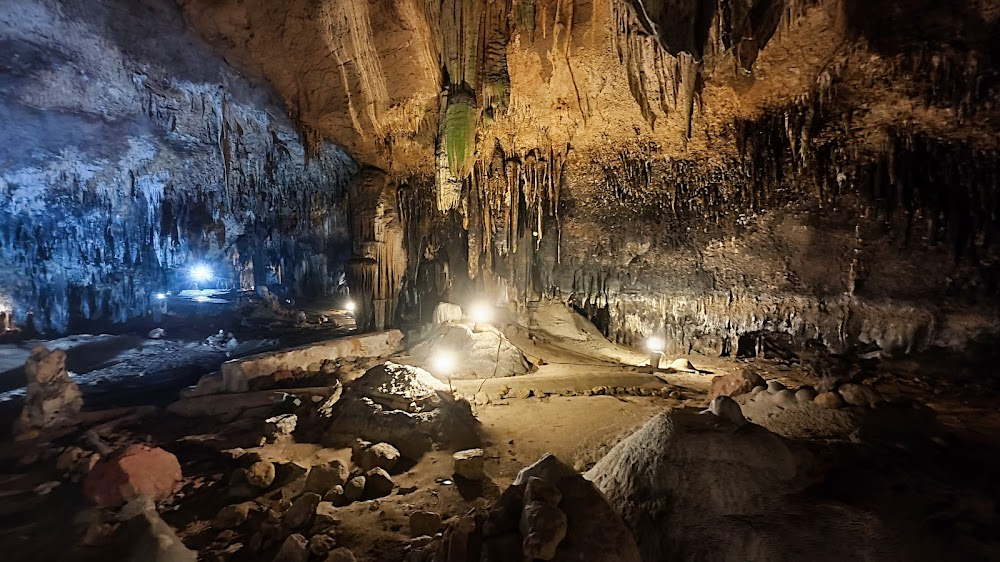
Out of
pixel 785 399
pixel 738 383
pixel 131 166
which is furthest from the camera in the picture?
pixel 131 166

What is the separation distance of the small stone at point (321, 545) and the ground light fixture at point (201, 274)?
137 feet

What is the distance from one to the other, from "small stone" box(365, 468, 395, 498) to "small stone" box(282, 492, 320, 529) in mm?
532

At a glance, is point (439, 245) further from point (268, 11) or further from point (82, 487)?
point (82, 487)

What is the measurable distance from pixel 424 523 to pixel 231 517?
1507 millimetres

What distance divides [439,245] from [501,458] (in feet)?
28.7

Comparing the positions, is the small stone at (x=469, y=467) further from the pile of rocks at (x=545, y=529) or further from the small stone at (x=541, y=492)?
the small stone at (x=541, y=492)

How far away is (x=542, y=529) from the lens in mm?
2148

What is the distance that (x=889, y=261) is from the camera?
25.9ft

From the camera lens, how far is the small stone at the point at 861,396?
186 inches

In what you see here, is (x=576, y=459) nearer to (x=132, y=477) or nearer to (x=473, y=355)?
(x=132, y=477)

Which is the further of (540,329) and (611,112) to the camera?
(540,329)

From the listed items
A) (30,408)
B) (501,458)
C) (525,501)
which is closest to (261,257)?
(30,408)

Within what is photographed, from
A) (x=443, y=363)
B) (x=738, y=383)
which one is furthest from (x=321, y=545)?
(x=443, y=363)

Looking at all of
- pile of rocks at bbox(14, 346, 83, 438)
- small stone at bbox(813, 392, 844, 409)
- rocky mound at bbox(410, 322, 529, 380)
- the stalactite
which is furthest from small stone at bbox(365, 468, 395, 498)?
the stalactite
